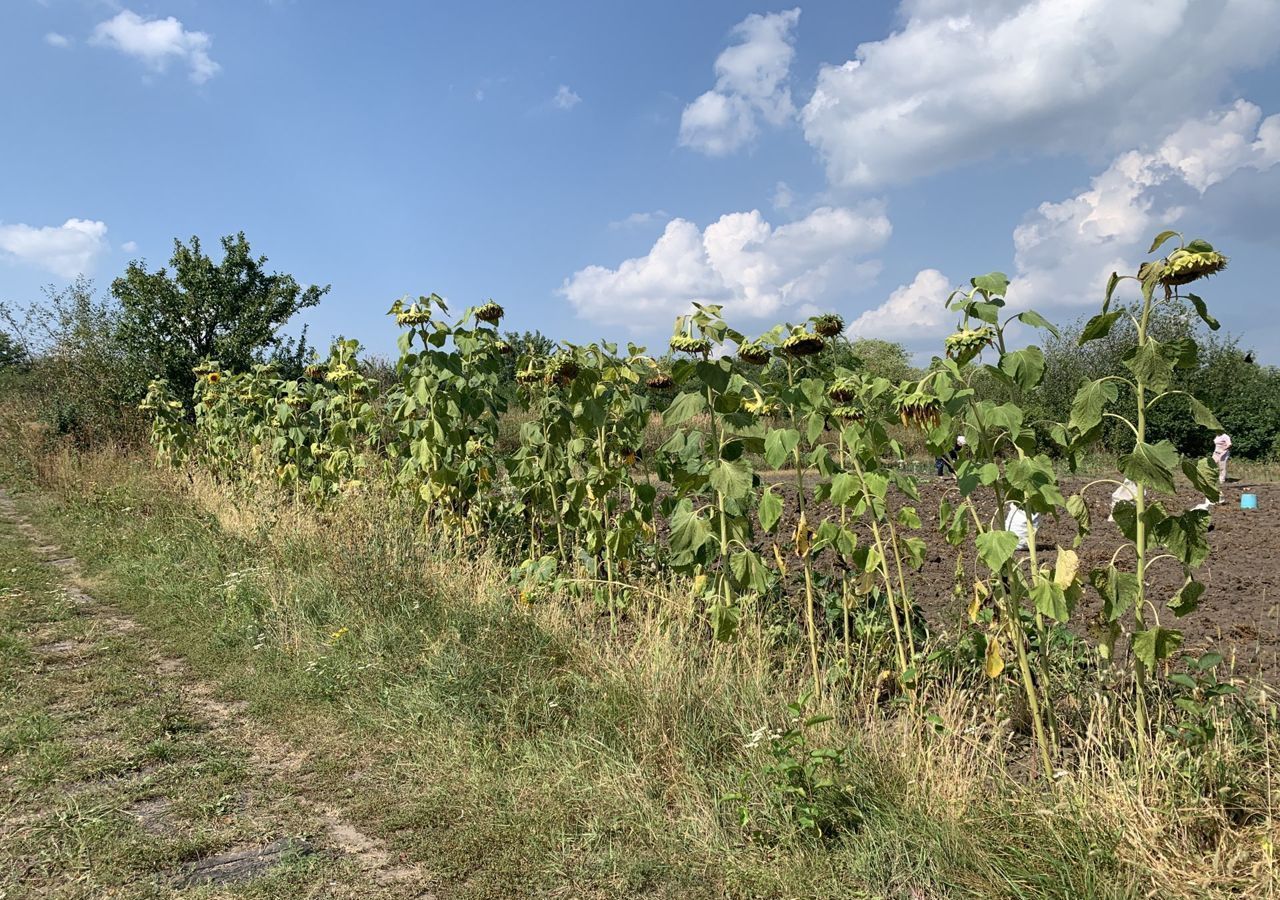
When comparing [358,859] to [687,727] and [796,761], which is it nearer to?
[687,727]

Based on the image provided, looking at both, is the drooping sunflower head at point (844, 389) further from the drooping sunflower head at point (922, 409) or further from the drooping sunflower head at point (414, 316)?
the drooping sunflower head at point (414, 316)

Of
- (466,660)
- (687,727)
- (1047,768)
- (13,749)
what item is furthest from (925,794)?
(13,749)

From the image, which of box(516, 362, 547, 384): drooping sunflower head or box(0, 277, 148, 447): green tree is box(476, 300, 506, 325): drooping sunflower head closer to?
box(516, 362, 547, 384): drooping sunflower head

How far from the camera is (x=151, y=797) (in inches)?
131

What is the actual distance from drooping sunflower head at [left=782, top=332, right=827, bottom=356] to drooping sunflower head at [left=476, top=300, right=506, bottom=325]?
265cm

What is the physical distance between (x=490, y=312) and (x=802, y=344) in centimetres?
276

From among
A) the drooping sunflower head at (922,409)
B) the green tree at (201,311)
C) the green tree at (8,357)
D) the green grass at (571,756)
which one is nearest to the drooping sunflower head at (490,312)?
the green grass at (571,756)

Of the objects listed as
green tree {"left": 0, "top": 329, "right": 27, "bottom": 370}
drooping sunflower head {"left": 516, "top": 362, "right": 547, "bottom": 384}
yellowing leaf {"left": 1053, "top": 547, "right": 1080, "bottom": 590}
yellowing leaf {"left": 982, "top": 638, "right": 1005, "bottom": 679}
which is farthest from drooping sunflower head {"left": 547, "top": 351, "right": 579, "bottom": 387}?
green tree {"left": 0, "top": 329, "right": 27, "bottom": 370}

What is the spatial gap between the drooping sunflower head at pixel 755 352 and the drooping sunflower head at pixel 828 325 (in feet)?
0.74

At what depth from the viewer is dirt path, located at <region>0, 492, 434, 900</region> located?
8.98 feet

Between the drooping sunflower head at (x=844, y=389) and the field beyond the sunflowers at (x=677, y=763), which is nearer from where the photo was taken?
the field beyond the sunflowers at (x=677, y=763)

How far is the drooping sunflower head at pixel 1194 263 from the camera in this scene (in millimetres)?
2336

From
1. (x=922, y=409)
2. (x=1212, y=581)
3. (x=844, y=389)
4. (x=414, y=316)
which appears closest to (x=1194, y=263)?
(x=922, y=409)

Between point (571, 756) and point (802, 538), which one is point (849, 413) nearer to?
point (802, 538)
